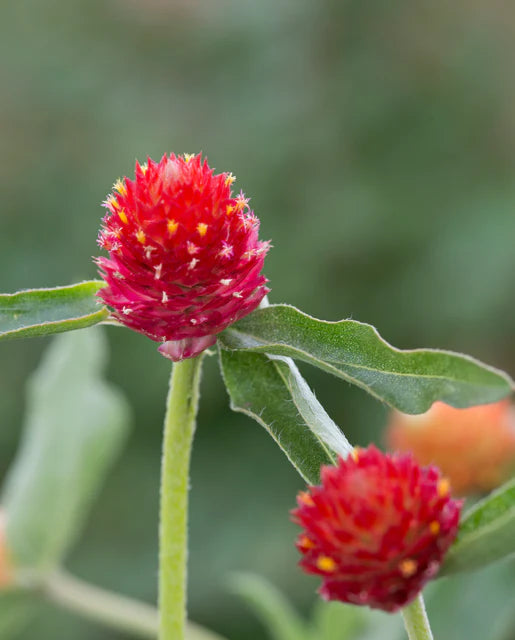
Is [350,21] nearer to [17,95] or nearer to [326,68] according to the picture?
[326,68]

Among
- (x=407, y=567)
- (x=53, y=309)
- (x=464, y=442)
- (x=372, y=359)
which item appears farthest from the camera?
(x=464, y=442)

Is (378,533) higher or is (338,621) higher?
(338,621)

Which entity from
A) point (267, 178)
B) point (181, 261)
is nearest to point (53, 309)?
point (181, 261)

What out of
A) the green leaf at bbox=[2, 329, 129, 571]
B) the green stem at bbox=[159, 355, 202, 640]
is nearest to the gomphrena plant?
the green stem at bbox=[159, 355, 202, 640]

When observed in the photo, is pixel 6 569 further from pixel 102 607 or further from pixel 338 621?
pixel 338 621

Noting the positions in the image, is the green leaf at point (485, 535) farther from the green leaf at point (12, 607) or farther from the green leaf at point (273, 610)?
the green leaf at point (12, 607)

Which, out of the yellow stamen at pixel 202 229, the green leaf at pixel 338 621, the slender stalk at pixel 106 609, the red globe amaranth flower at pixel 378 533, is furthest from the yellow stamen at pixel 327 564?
the green leaf at pixel 338 621

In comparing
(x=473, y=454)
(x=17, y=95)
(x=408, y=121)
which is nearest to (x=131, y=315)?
(x=473, y=454)
